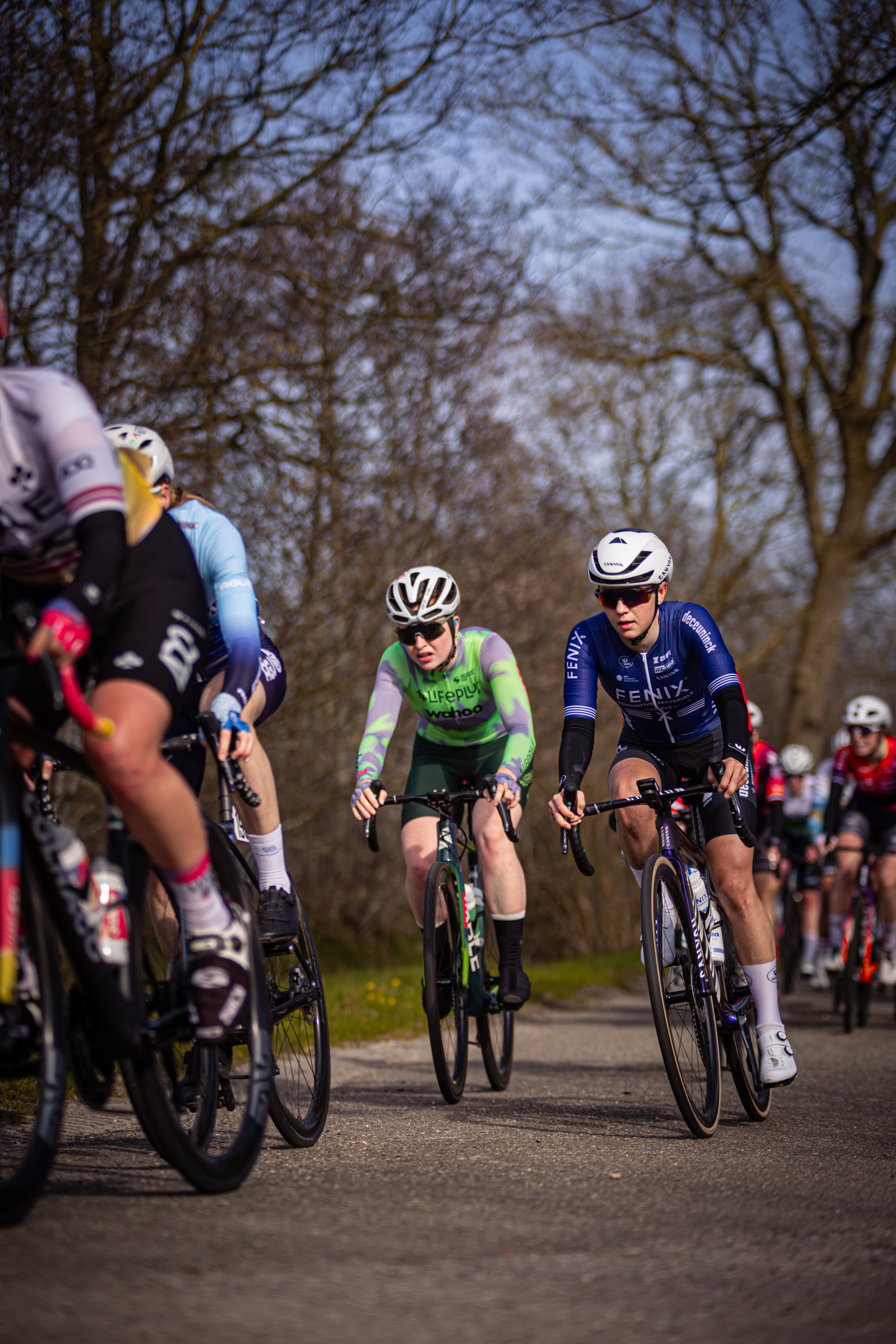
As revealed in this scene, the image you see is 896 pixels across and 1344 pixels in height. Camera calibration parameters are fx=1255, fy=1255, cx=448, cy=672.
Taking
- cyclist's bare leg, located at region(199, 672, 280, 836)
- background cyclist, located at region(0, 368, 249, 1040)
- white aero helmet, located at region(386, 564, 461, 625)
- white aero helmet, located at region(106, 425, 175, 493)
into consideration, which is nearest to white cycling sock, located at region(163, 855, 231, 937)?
background cyclist, located at region(0, 368, 249, 1040)

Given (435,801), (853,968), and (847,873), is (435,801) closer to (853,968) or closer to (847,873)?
(853,968)

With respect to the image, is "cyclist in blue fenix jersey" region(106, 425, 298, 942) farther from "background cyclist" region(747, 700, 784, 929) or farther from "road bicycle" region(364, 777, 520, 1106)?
"background cyclist" region(747, 700, 784, 929)

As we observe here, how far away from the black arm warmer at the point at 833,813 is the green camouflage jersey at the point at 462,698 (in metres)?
4.87

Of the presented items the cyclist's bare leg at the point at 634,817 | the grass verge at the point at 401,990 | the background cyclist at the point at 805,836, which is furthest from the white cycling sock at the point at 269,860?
the background cyclist at the point at 805,836

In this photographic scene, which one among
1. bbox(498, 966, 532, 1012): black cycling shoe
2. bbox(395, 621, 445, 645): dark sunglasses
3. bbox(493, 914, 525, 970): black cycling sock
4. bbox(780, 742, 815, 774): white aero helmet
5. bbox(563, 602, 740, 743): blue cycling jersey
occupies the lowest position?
bbox(498, 966, 532, 1012): black cycling shoe

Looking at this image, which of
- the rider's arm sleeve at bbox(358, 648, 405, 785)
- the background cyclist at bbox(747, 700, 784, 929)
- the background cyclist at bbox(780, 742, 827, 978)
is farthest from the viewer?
the background cyclist at bbox(780, 742, 827, 978)

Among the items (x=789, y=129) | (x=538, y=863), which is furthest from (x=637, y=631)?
(x=538, y=863)

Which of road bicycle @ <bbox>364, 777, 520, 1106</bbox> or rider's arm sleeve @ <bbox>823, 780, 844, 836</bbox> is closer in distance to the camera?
road bicycle @ <bbox>364, 777, 520, 1106</bbox>

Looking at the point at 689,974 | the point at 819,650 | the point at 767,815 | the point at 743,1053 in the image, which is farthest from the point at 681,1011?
the point at 819,650

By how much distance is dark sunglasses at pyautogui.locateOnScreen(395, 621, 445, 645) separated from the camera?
6312mm

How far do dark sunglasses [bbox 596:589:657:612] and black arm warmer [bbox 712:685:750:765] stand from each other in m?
0.52

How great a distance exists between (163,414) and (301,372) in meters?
1.57

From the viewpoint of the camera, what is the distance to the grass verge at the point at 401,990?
8.67 m

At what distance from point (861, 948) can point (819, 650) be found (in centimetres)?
1127
